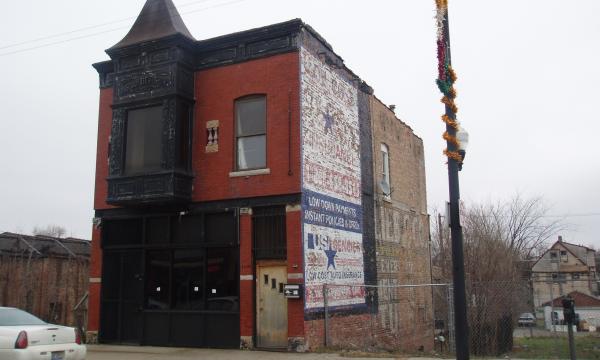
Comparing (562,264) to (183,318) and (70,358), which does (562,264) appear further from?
(70,358)

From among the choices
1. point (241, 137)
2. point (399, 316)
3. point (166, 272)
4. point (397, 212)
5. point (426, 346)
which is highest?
point (241, 137)

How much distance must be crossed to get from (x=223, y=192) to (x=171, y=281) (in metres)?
2.98

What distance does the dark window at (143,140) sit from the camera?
16.1 m

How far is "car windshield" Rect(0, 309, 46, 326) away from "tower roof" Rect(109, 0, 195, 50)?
28.3ft

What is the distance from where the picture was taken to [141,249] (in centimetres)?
1669

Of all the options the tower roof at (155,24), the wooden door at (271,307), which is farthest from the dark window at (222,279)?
→ the tower roof at (155,24)

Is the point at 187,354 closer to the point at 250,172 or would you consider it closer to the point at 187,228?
the point at 187,228

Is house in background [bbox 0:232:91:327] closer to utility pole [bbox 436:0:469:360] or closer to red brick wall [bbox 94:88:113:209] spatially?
red brick wall [bbox 94:88:113:209]

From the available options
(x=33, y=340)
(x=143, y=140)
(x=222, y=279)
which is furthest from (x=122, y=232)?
(x=33, y=340)

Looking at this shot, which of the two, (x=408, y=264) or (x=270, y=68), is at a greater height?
(x=270, y=68)

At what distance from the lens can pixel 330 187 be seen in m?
16.5

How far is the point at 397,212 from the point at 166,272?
10003 mm

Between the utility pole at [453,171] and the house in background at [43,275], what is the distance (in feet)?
48.6

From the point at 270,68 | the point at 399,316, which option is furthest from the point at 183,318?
the point at 399,316
